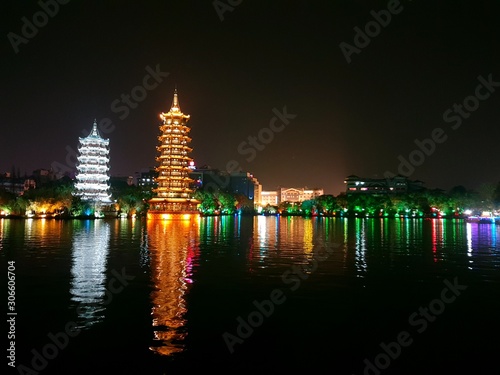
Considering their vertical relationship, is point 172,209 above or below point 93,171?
below

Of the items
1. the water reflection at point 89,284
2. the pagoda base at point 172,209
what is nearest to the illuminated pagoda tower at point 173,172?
the pagoda base at point 172,209

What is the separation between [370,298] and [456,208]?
153 m

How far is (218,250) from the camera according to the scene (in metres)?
31.9

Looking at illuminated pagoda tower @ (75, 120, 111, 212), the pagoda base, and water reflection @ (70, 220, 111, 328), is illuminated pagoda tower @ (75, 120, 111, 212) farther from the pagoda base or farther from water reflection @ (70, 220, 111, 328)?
→ water reflection @ (70, 220, 111, 328)

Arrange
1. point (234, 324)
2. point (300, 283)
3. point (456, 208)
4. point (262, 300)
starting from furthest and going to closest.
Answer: point (456, 208) < point (300, 283) < point (262, 300) < point (234, 324)

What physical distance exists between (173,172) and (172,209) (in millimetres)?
8501

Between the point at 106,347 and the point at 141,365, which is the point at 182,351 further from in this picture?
the point at 106,347

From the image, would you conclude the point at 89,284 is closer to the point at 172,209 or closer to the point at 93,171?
the point at 172,209

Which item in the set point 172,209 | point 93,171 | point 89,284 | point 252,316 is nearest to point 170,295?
point 252,316

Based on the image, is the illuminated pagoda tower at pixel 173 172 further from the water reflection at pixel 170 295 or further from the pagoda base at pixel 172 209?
the water reflection at pixel 170 295

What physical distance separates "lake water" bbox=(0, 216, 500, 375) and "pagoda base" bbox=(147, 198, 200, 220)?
232 feet

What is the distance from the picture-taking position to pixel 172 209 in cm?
9762

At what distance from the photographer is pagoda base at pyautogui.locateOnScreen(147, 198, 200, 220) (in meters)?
96.4

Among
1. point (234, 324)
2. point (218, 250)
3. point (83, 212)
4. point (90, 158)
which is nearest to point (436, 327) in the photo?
point (234, 324)
